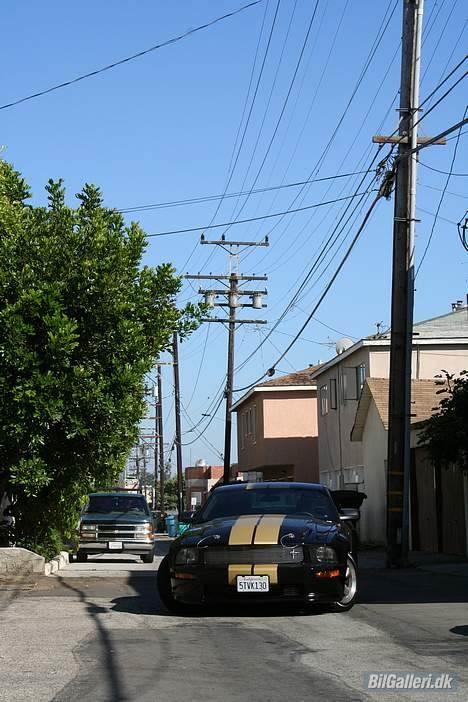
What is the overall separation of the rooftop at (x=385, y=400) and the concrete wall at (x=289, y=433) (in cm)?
1296

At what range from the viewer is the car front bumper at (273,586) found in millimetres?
10562

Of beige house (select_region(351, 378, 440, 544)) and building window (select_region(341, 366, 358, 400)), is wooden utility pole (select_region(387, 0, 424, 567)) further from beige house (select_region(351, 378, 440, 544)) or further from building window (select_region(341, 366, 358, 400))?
building window (select_region(341, 366, 358, 400))

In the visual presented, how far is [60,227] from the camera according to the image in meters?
16.3

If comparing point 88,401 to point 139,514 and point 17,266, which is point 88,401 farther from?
point 139,514

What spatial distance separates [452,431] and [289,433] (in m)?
28.9

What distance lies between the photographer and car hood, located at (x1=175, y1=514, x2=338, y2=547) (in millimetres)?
10758

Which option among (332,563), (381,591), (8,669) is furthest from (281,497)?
(8,669)

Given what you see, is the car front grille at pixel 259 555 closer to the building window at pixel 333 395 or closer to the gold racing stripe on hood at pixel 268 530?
the gold racing stripe on hood at pixel 268 530

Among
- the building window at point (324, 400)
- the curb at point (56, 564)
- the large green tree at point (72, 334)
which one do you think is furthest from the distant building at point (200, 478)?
the large green tree at point (72, 334)

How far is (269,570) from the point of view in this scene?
415 inches

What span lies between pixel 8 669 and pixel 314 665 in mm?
2273

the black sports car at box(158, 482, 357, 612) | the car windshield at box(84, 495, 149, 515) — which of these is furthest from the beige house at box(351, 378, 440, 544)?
the black sports car at box(158, 482, 357, 612)

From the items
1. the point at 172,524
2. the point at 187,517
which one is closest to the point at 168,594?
the point at 187,517

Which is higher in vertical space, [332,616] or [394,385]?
[394,385]
